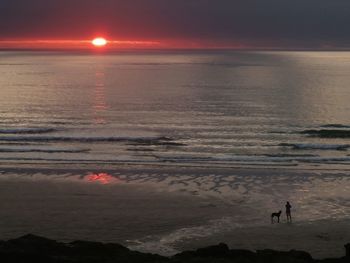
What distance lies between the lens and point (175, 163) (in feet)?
132

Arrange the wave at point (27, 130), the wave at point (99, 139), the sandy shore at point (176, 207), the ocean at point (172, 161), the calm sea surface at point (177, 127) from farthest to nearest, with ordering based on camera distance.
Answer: the wave at point (27, 130) < the wave at point (99, 139) < the calm sea surface at point (177, 127) < the ocean at point (172, 161) < the sandy shore at point (176, 207)

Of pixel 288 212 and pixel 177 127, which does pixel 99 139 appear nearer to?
pixel 177 127

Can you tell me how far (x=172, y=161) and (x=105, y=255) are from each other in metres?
22.2

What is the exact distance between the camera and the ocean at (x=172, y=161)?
84.9 ft

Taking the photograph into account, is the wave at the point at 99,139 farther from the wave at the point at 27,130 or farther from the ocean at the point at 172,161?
the wave at the point at 27,130

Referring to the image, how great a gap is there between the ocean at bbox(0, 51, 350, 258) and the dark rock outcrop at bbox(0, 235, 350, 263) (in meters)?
2.93

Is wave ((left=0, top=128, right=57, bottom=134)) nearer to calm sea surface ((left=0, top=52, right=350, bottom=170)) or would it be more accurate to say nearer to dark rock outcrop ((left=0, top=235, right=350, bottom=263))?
calm sea surface ((left=0, top=52, right=350, bottom=170))

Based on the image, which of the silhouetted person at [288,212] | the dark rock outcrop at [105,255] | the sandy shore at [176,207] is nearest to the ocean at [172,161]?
the sandy shore at [176,207]

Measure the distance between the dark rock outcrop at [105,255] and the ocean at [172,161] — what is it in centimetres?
293

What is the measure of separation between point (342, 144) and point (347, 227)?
82.7 feet

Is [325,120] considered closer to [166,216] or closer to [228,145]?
[228,145]

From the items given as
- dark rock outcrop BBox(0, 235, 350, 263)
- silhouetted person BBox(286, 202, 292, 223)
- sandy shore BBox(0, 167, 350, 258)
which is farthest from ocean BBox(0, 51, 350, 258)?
dark rock outcrop BBox(0, 235, 350, 263)

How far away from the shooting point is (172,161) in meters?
40.9

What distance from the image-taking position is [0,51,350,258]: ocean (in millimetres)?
25875
